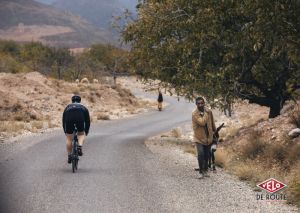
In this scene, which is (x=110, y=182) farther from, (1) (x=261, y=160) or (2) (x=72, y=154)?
(1) (x=261, y=160)

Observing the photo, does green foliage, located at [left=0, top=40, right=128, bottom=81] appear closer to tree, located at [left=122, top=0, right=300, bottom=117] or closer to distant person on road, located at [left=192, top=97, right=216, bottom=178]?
tree, located at [left=122, top=0, right=300, bottom=117]

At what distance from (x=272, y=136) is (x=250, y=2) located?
5.96m

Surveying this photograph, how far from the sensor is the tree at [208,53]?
1725 cm

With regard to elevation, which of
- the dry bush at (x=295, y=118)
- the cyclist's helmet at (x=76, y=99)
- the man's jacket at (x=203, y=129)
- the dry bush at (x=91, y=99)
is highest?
the cyclist's helmet at (x=76, y=99)

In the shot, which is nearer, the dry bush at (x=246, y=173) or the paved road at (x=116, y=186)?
the paved road at (x=116, y=186)

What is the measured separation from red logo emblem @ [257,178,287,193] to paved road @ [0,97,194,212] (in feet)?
7.20

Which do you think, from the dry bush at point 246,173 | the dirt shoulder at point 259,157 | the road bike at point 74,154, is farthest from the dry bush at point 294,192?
the road bike at point 74,154

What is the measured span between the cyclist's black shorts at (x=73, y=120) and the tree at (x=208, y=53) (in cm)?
470

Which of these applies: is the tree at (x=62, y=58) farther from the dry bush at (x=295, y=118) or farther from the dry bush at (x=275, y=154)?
the dry bush at (x=275, y=154)

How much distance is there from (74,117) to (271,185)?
5.19 meters

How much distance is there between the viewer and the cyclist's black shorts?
13453 mm

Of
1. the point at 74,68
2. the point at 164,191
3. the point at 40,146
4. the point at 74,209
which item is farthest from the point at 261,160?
the point at 74,68

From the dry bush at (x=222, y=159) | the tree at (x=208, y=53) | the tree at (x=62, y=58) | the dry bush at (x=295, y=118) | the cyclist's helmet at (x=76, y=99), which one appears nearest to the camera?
the cyclist's helmet at (x=76, y=99)

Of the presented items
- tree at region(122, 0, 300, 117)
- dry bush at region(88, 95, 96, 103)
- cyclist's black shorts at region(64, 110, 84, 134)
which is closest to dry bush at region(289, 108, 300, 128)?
tree at region(122, 0, 300, 117)
